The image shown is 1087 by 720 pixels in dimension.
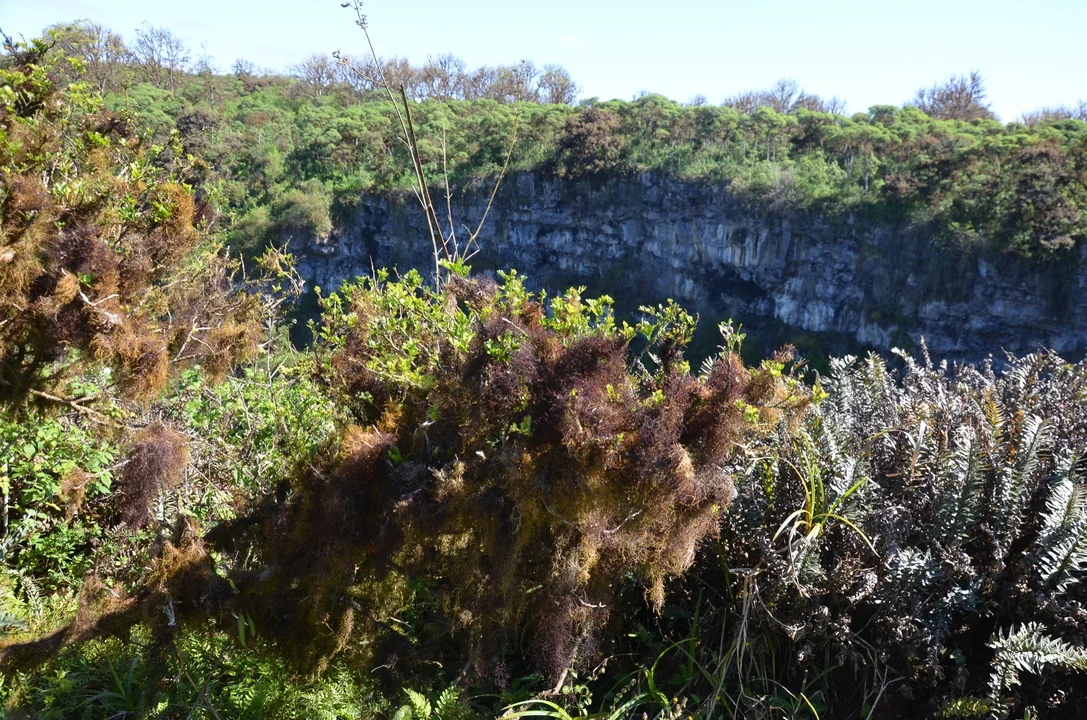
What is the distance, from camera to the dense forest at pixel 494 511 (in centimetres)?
194

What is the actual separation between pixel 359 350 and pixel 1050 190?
27054 millimetres

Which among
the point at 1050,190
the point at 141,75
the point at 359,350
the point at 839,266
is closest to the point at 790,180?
the point at 839,266

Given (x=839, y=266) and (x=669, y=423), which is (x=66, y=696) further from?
(x=839, y=266)

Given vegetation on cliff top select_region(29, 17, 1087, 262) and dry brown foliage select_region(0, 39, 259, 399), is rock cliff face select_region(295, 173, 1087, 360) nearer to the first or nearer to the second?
vegetation on cliff top select_region(29, 17, 1087, 262)

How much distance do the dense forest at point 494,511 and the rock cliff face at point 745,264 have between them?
26.9 metres

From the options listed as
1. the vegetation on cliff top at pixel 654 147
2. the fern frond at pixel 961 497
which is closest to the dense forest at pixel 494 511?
the fern frond at pixel 961 497

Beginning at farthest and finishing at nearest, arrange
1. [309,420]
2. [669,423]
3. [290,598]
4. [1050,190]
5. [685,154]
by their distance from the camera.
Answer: [685,154], [1050,190], [309,420], [290,598], [669,423]

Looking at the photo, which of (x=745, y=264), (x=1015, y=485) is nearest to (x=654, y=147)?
(x=745, y=264)

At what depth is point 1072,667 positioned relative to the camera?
188 centimetres

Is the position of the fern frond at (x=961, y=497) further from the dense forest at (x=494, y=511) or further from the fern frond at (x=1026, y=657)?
the fern frond at (x=1026, y=657)

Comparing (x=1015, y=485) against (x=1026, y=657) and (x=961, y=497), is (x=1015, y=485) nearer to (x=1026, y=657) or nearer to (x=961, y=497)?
(x=961, y=497)

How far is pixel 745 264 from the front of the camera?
33.4 meters

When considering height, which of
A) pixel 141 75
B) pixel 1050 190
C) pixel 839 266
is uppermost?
pixel 141 75

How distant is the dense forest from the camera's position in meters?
1.94
